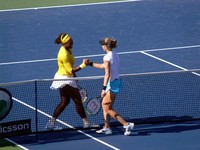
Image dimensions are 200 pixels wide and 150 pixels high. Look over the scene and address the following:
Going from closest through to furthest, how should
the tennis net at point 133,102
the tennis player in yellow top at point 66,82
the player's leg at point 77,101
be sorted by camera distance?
the tennis player in yellow top at point 66,82
the player's leg at point 77,101
the tennis net at point 133,102

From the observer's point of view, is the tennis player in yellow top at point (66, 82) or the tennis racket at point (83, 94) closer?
the tennis player in yellow top at point (66, 82)

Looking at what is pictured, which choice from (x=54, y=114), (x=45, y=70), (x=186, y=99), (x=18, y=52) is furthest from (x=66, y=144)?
(x=18, y=52)

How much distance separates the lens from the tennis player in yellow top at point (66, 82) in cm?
1744

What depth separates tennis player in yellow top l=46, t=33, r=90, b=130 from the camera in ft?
57.2

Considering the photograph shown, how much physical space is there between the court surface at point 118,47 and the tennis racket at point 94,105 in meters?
0.51

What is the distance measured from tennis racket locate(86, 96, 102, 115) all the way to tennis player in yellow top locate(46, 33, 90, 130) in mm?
142

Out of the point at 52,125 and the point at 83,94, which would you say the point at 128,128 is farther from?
the point at 52,125

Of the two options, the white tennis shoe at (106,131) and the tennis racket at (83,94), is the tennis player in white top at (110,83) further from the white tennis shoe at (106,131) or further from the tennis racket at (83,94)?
the tennis racket at (83,94)

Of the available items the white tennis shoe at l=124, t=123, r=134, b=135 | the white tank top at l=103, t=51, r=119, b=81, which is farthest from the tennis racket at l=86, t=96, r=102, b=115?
the white tennis shoe at l=124, t=123, r=134, b=135

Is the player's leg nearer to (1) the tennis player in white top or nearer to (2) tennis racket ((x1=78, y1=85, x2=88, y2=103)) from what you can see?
(2) tennis racket ((x1=78, y1=85, x2=88, y2=103))

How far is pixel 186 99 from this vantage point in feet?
63.6

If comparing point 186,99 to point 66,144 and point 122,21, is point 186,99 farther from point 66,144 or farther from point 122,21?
point 122,21

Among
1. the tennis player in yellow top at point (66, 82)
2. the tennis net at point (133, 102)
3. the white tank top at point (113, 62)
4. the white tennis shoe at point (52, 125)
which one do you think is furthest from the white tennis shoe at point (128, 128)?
the white tennis shoe at point (52, 125)

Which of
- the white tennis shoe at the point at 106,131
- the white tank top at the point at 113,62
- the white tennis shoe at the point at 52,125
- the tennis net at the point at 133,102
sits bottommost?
the white tennis shoe at the point at 106,131
